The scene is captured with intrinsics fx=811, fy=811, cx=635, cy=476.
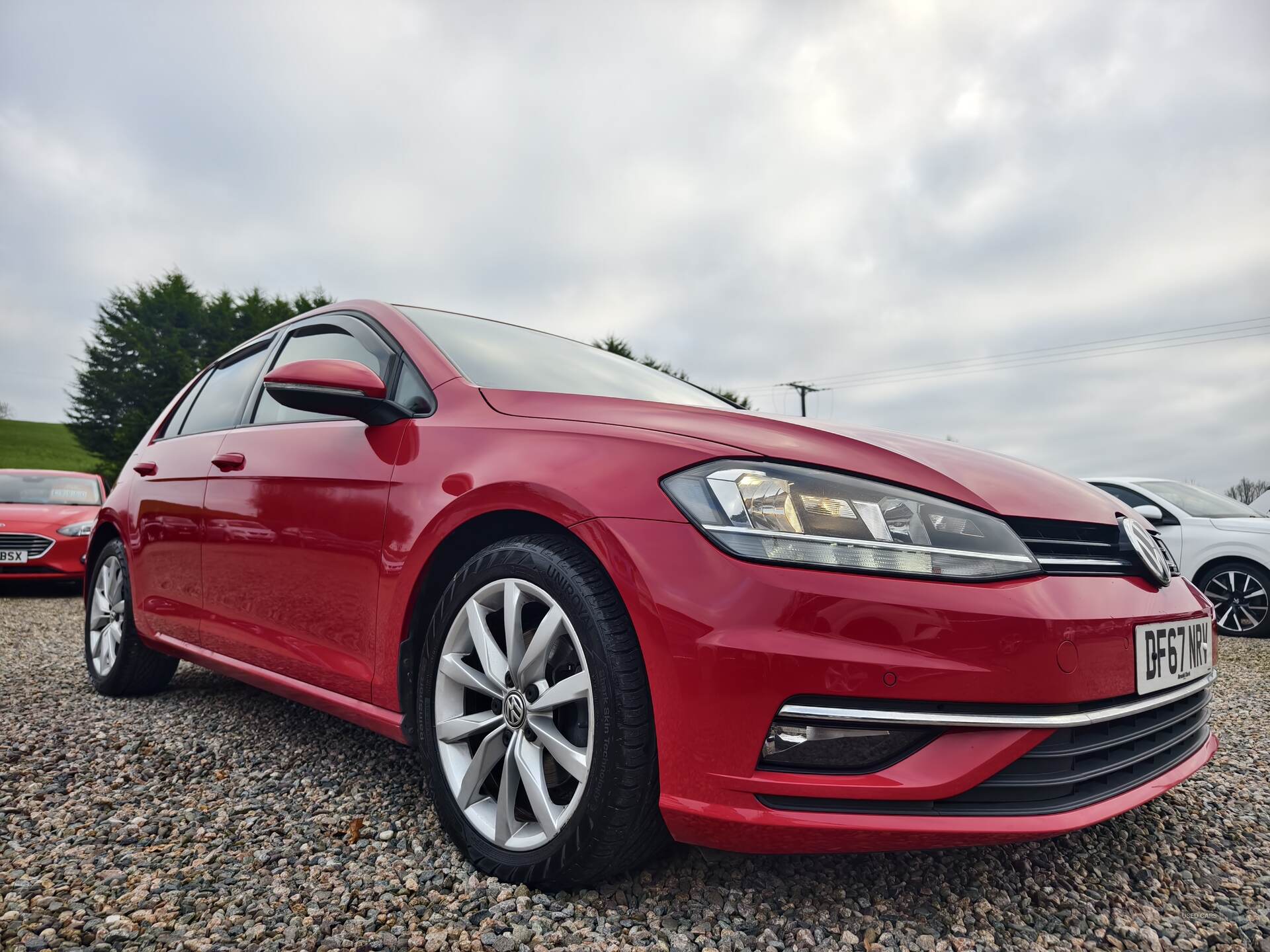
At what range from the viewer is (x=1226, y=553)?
6.57 m

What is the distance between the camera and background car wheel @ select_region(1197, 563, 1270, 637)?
642 centimetres

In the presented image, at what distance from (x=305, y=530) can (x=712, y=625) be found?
1430 millimetres

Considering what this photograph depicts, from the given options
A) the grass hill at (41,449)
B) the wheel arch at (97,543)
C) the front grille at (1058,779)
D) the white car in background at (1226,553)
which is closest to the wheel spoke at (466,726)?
the front grille at (1058,779)

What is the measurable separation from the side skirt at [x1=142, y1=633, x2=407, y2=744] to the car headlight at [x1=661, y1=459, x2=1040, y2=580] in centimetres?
105

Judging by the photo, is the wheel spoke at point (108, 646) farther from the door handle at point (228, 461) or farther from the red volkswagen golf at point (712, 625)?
the red volkswagen golf at point (712, 625)

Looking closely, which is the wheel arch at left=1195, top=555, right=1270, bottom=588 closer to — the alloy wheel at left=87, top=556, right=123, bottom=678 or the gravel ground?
the gravel ground

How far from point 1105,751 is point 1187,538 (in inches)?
253

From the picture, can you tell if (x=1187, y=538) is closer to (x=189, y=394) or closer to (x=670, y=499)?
(x=670, y=499)

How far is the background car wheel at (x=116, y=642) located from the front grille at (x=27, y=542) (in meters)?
5.58

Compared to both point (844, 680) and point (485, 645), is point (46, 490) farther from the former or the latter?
point (844, 680)

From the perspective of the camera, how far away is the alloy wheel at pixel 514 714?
1.66 m

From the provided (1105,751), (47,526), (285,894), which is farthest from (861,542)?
(47,526)

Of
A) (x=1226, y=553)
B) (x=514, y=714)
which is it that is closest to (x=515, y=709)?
(x=514, y=714)

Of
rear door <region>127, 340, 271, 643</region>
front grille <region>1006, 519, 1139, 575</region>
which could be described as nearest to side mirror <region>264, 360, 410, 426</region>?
rear door <region>127, 340, 271, 643</region>
